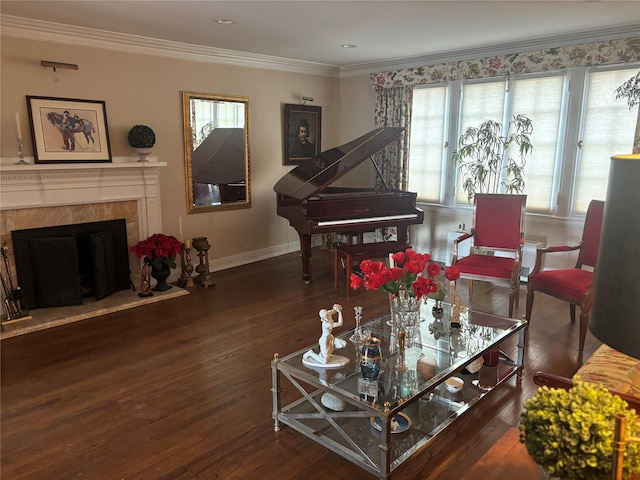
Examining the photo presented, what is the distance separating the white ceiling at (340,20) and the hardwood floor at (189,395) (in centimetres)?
260

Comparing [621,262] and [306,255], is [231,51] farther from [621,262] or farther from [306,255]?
[621,262]

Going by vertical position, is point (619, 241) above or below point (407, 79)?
below

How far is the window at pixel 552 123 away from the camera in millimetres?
4723

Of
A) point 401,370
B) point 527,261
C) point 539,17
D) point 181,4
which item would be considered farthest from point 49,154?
point 527,261

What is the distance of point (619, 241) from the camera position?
831 mm

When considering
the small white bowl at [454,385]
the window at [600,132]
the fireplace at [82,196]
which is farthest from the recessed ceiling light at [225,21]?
the window at [600,132]

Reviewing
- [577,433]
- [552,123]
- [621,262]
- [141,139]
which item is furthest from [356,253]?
[621,262]

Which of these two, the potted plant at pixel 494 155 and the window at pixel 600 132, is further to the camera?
the potted plant at pixel 494 155

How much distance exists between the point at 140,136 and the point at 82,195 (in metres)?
0.80

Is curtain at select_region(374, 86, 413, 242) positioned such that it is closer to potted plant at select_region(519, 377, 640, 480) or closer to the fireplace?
the fireplace

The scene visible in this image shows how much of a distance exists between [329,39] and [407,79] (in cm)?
158

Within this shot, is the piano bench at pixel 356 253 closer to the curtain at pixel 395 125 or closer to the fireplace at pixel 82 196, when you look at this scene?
the curtain at pixel 395 125

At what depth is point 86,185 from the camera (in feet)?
14.7

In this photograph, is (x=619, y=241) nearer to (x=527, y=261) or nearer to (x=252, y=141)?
(x=527, y=261)
